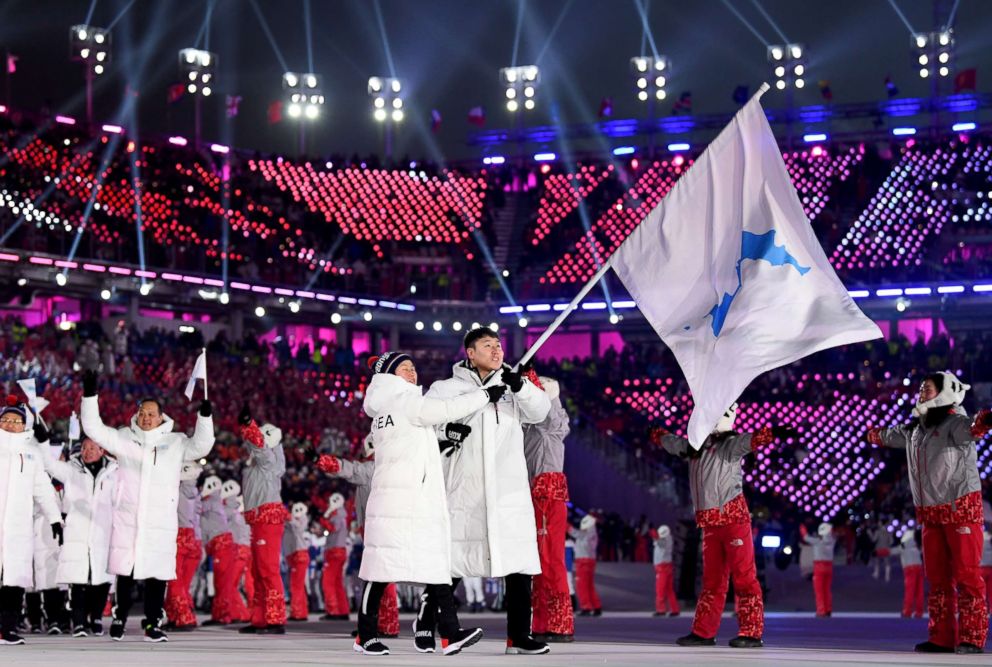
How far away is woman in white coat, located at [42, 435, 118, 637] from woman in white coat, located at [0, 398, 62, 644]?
1.25 feet

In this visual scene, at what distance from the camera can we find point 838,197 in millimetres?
40812

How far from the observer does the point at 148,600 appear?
11914mm

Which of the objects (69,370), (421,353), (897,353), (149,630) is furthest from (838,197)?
(149,630)

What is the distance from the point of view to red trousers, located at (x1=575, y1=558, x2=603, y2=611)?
2073 cm

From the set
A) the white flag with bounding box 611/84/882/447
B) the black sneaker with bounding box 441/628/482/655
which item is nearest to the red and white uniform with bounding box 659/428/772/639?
the white flag with bounding box 611/84/882/447

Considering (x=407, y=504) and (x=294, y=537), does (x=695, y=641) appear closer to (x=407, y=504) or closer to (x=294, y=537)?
(x=407, y=504)

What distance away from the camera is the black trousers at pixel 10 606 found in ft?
38.2

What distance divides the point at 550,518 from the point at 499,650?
190cm

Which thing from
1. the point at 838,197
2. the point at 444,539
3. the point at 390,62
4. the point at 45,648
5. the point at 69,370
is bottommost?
the point at 45,648

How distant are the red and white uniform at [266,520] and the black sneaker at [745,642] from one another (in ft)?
14.2

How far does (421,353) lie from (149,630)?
102 ft

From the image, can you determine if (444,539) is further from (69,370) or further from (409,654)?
→ (69,370)

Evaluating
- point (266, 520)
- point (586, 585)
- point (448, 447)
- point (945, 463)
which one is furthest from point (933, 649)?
point (586, 585)

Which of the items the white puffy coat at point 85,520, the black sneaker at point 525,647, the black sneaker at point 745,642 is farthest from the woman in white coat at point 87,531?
the black sneaker at point 745,642
